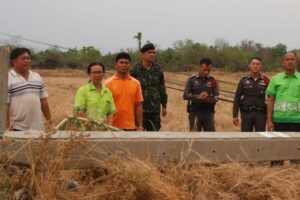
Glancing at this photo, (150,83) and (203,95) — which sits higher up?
(150,83)

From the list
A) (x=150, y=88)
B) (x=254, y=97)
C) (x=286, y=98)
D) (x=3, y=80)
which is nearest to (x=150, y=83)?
(x=150, y=88)

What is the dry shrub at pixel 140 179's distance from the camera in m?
3.01

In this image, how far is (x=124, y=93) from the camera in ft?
17.7

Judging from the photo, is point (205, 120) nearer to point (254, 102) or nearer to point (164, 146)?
point (254, 102)

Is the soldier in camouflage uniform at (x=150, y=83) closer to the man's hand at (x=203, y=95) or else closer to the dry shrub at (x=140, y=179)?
the man's hand at (x=203, y=95)

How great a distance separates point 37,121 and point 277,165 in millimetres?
2426

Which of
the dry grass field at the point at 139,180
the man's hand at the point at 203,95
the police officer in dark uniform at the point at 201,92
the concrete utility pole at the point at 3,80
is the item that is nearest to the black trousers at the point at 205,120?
the police officer in dark uniform at the point at 201,92

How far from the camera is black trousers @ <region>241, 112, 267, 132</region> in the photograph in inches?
245

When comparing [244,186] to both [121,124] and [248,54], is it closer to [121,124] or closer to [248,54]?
[121,124]

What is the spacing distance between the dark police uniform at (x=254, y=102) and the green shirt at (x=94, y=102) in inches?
78.8

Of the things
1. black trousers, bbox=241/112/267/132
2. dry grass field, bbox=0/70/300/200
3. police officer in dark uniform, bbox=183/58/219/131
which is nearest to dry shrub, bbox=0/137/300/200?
dry grass field, bbox=0/70/300/200

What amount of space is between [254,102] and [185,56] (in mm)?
48719

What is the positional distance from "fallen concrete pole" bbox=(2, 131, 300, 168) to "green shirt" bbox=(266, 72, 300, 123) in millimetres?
1539

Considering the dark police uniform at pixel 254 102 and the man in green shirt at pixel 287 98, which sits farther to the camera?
the dark police uniform at pixel 254 102
